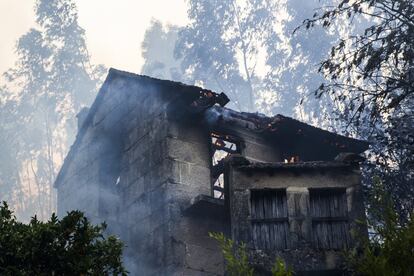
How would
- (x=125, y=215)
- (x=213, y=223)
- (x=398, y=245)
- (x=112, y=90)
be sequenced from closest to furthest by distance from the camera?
(x=398, y=245)
(x=213, y=223)
(x=125, y=215)
(x=112, y=90)

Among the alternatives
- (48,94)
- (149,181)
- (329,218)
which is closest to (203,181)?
(149,181)

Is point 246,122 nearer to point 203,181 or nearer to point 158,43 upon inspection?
point 203,181

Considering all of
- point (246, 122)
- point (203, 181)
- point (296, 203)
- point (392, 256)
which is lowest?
point (392, 256)

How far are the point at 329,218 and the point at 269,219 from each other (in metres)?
1.32

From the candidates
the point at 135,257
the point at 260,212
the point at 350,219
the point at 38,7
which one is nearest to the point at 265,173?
the point at 260,212

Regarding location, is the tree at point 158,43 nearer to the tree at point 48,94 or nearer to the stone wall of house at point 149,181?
the tree at point 48,94

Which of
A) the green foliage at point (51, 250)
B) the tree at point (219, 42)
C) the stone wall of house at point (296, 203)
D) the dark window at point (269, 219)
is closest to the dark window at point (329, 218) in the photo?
the stone wall of house at point (296, 203)

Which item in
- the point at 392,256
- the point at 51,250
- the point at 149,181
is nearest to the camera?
the point at 392,256

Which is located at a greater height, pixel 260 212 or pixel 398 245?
pixel 260 212

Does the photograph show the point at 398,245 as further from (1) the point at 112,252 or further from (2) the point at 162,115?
(2) the point at 162,115

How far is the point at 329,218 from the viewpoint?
12.1 m

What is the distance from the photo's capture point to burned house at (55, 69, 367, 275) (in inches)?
471

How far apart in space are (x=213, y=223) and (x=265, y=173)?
247 cm

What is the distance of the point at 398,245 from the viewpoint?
5.39 m
